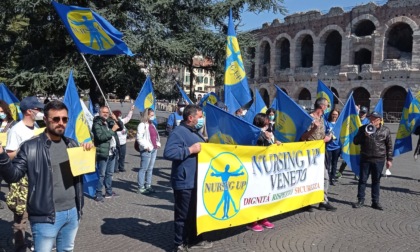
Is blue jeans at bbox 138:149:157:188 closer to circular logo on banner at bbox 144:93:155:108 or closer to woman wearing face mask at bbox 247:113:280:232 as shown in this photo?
circular logo on banner at bbox 144:93:155:108

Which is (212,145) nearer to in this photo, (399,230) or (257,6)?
(399,230)

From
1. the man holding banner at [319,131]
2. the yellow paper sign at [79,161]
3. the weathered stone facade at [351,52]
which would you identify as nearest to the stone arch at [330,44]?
the weathered stone facade at [351,52]

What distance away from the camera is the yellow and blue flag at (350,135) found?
9.28 metres

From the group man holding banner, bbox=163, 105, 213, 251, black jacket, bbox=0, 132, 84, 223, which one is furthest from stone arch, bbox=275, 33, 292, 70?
black jacket, bbox=0, 132, 84, 223

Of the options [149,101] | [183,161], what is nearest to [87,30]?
[149,101]

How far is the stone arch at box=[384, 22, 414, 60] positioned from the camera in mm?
37875

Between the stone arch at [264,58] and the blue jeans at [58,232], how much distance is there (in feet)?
154

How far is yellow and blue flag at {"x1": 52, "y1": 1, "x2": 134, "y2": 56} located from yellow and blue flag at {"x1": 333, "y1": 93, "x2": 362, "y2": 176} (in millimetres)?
5284

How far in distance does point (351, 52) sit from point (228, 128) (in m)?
37.6

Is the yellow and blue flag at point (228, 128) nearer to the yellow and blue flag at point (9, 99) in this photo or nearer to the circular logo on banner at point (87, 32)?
the circular logo on banner at point (87, 32)

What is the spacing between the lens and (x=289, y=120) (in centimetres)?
679

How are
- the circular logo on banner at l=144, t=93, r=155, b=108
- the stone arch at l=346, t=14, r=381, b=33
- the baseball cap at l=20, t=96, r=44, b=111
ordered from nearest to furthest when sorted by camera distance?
1. the baseball cap at l=20, t=96, r=44, b=111
2. the circular logo on banner at l=144, t=93, r=155, b=108
3. the stone arch at l=346, t=14, r=381, b=33

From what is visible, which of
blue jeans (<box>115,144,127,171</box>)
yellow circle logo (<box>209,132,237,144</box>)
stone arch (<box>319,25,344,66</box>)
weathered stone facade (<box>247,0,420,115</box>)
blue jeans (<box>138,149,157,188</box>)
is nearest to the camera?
yellow circle logo (<box>209,132,237,144</box>)

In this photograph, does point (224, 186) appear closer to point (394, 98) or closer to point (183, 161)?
point (183, 161)
